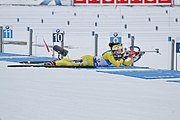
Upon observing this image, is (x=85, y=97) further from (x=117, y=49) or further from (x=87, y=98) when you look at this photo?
(x=117, y=49)

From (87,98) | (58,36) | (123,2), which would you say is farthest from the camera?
(123,2)

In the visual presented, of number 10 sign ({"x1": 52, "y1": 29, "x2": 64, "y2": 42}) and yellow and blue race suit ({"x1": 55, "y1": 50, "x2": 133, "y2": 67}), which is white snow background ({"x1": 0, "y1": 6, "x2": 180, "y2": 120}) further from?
number 10 sign ({"x1": 52, "y1": 29, "x2": 64, "y2": 42})

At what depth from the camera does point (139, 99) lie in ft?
9.00

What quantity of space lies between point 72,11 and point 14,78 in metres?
4.74

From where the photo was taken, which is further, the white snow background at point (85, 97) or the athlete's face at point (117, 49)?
the athlete's face at point (117, 49)

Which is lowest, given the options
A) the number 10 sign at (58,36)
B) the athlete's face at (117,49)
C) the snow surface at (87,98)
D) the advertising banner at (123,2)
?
the snow surface at (87,98)

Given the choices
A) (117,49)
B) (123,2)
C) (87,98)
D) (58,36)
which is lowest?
(87,98)

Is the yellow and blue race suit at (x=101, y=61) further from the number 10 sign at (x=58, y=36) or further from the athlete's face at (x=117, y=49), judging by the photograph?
the number 10 sign at (x=58, y=36)

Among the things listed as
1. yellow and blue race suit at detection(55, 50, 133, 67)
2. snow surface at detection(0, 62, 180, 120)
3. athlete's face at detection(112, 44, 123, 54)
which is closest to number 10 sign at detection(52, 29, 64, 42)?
yellow and blue race suit at detection(55, 50, 133, 67)

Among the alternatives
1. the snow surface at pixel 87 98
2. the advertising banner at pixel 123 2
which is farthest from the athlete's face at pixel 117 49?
the advertising banner at pixel 123 2

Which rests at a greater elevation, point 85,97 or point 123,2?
point 123,2

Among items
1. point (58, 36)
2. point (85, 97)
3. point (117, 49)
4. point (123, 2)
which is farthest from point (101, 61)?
point (123, 2)

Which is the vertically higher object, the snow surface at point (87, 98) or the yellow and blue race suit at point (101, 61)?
the yellow and blue race suit at point (101, 61)

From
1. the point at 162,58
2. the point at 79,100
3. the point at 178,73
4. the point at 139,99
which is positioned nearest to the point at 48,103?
the point at 79,100
